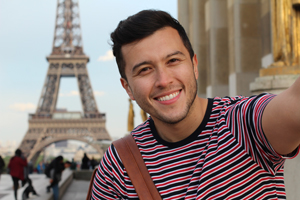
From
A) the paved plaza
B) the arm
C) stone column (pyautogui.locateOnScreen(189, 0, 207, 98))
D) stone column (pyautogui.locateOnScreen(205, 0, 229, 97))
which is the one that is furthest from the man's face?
stone column (pyautogui.locateOnScreen(189, 0, 207, 98))

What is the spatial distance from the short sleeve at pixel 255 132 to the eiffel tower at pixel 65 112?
45.8m

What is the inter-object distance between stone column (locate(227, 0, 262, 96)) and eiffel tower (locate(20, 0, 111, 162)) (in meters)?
37.4

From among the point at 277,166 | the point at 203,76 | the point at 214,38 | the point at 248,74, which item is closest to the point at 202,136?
the point at 277,166

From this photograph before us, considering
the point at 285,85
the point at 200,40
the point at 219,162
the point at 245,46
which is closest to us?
the point at 219,162

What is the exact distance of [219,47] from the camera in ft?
41.9

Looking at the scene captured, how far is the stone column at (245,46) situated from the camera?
10.5m

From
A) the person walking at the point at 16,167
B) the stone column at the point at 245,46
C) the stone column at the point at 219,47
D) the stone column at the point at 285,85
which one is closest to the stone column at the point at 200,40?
the stone column at the point at 219,47

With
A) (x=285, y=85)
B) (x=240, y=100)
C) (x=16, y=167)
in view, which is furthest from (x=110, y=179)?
(x=16, y=167)

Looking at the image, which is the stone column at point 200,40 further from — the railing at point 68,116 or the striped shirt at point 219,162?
the railing at point 68,116

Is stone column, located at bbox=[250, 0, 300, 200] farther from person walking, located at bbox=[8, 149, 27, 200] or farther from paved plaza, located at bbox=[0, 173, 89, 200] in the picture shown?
person walking, located at bbox=[8, 149, 27, 200]

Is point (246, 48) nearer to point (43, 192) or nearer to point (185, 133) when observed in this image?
point (43, 192)

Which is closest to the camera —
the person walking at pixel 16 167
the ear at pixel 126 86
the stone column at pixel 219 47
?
the ear at pixel 126 86

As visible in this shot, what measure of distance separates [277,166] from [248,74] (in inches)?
367

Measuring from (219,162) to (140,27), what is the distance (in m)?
0.68
